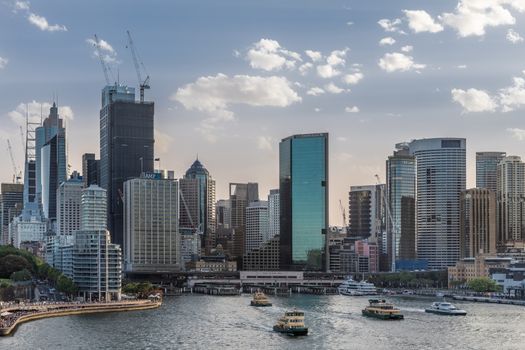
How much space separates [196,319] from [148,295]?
49773 millimetres

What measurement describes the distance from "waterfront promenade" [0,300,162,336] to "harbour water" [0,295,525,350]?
262 centimetres

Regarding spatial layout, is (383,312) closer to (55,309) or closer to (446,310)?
(446,310)

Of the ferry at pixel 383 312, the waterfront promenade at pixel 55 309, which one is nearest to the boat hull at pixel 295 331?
the ferry at pixel 383 312

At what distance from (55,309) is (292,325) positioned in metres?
47.2

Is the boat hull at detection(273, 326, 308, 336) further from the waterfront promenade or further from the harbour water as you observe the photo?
the waterfront promenade

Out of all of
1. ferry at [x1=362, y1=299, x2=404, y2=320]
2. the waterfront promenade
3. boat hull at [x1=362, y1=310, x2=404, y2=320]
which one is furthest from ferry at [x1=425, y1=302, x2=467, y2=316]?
the waterfront promenade

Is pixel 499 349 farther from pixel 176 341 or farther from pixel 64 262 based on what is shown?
pixel 64 262

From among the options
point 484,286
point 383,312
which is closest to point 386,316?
point 383,312

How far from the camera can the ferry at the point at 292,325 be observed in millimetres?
103188

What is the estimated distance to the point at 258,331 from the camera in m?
107

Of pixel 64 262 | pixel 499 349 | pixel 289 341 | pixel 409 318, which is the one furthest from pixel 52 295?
pixel 499 349

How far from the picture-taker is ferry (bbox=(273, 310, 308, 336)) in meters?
103

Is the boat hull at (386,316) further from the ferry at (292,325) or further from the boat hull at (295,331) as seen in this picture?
the boat hull at (295,331)

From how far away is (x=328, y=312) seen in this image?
138375 mm
